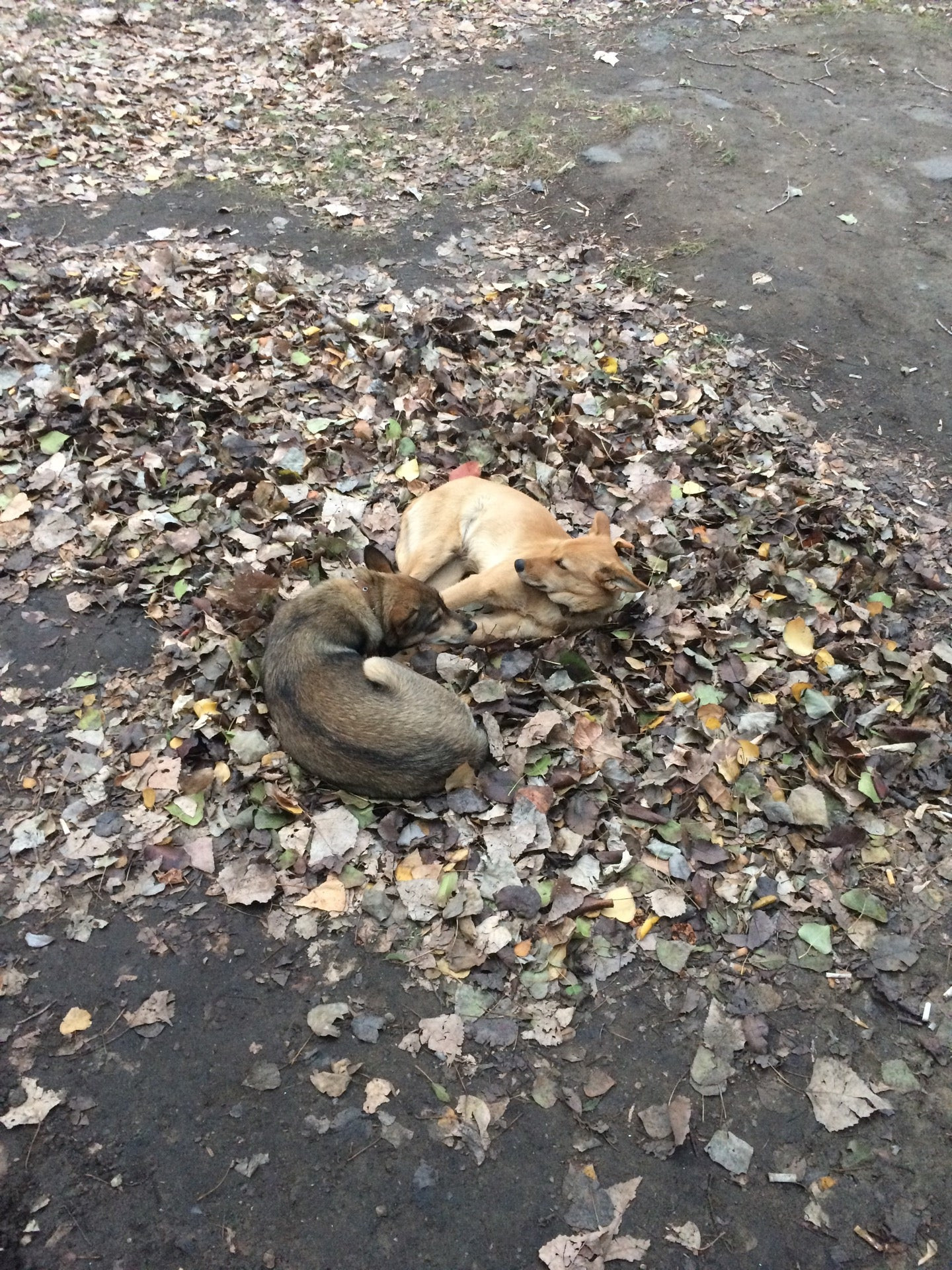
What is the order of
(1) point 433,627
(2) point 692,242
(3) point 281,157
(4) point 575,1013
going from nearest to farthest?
1. (4) point 575,1013
2. (1) point 433,627
3. (2) point 692,242
4. (3) point 281,157

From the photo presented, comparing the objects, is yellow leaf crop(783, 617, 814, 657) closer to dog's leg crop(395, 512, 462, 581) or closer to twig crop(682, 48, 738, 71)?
dog's leg crop(395, 512, 462, 581)

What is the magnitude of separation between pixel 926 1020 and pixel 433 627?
10.8 feet

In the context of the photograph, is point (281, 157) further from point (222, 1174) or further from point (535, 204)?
point (222, 1174)

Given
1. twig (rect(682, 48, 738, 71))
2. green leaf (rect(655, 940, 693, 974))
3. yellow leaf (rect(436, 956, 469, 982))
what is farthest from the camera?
twig (rect(682, 48, 738, 71))

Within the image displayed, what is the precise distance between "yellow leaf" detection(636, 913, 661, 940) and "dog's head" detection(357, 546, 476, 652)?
6.69 feet

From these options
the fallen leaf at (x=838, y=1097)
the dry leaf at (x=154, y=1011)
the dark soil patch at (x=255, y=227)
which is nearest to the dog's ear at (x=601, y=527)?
the fallen leaf at (x=838, y=1097)

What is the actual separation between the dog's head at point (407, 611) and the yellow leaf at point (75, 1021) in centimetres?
249

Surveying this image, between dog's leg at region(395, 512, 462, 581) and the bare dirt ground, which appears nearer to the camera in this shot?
the bare dirt ground

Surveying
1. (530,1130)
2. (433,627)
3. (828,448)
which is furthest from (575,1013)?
(828,448)

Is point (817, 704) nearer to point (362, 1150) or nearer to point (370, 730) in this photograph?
point (370, 730)

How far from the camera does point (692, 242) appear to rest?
9.30 meters

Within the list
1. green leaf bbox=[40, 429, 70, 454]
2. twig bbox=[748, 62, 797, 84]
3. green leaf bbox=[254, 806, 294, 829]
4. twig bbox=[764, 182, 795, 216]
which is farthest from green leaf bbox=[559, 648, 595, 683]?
twig bbox=[748, 62, 797, 84]

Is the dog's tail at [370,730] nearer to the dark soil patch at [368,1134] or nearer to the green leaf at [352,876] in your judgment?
the green leaf at [352,876]

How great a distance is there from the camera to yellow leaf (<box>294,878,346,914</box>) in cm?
427
